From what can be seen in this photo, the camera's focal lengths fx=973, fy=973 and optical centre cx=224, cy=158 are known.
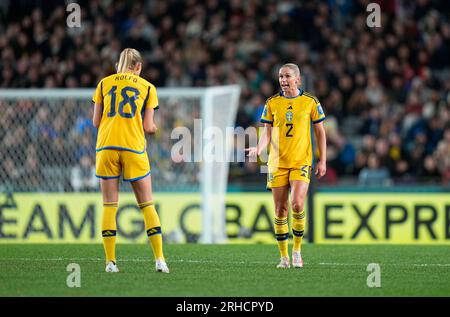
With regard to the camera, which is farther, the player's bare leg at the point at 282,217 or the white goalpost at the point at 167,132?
the white goalpost at the point at 167,132

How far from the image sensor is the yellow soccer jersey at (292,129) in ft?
33.3

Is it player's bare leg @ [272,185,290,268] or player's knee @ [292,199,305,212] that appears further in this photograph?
player's bare leg @ [272,185,290,268]

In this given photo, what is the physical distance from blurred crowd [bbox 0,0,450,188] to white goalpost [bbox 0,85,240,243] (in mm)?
1725

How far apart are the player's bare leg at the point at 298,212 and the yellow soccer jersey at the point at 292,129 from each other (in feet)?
0.72

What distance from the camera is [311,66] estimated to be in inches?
830

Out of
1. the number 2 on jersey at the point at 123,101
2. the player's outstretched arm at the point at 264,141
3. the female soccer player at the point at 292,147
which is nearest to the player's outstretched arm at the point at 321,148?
the female soccer player at the point at 292,147

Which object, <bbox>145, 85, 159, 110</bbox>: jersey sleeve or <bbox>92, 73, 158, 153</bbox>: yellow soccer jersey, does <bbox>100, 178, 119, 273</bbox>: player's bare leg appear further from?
<bbox>145, 85, 159, 110</bbox>: jersey sleeve

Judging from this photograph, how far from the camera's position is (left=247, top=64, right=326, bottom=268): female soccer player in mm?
10109

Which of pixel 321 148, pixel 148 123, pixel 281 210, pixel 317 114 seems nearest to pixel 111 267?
pixel 148 123

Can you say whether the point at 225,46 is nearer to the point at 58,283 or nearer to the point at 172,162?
the point at 172,162

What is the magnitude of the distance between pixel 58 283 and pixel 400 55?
1341 cm

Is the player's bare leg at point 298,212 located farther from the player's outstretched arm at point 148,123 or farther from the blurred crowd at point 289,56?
the blurred crowd at point 289,56

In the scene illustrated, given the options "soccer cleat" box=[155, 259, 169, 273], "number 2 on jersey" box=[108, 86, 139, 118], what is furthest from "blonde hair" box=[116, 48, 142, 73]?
"soccer cleat" box=[155, 259, 169, 273]

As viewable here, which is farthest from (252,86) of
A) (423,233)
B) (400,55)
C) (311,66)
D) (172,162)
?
(423,233)
